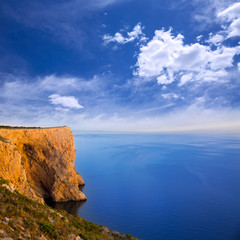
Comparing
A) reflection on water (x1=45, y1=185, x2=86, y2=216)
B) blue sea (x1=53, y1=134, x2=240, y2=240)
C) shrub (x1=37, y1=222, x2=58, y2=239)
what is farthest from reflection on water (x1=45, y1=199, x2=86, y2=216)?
shrub (x1=37, y1=222, x2=58, y2=239)

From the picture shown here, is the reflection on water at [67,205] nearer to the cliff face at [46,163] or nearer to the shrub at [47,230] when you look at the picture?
the cliff face at [46,163]

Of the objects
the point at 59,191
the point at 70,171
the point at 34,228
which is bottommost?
the point at 59,191

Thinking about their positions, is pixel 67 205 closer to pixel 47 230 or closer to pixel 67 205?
pixel 67 205

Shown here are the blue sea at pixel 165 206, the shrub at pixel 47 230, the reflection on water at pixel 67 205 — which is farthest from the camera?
the reflection on water at pixel 67 205

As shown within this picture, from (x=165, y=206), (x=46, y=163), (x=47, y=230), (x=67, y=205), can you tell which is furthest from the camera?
(x=165, y=206)

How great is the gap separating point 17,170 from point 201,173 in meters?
56.9

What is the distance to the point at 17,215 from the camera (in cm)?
834

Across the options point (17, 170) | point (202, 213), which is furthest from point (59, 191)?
point (202, 213)

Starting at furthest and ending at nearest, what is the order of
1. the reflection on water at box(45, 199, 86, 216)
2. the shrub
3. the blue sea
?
the reflection on water at box(45, 199, 86, 216) < the blue sea < the shrub

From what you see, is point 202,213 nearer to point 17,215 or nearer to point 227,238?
point 227,238

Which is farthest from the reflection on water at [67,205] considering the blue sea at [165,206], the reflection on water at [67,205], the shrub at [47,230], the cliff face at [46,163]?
the shrub at [47,230]

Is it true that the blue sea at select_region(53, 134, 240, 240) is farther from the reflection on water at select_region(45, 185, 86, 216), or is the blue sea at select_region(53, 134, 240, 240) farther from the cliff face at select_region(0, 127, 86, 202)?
the cliff face at select_region(0, 127, 86, 202)

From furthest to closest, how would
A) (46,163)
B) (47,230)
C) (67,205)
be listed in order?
(46,163) < (67,205) < (47,230)

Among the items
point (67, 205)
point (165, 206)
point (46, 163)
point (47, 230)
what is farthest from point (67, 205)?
point (47, 230)
